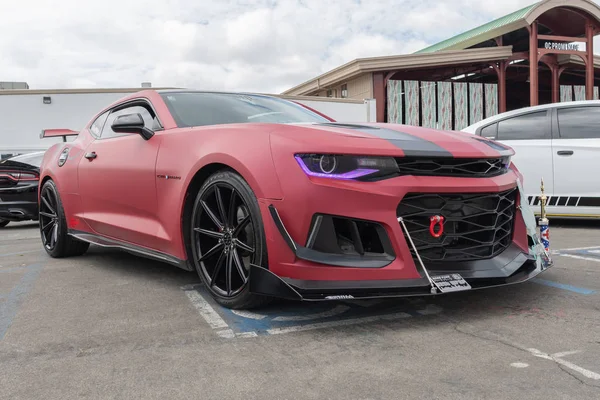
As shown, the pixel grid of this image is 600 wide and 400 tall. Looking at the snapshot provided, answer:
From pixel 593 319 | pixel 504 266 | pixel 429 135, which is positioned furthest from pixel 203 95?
pixel 593 319

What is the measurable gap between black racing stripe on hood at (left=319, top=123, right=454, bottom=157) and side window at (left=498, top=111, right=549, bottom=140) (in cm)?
417

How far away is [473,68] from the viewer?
25859 mm

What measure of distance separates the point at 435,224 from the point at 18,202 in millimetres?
7449

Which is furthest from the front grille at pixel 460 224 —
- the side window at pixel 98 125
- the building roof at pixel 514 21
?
the building roof at pixel 514 21

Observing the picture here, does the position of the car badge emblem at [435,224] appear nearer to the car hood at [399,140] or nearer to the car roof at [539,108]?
the car hood at [399,140]

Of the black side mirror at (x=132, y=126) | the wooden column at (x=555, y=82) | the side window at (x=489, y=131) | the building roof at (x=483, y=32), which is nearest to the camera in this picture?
the black side mirror at (x=132, y=126)

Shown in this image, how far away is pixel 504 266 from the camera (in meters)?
2.86

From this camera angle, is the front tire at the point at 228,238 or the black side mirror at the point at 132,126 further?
the black side mirror at the point at 132,126

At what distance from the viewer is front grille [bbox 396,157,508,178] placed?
107 inches

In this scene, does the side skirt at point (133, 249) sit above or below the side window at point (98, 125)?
below

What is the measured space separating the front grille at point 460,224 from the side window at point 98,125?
3.02 meters

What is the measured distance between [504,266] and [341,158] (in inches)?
41.1

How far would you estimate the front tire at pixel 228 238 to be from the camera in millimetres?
2799

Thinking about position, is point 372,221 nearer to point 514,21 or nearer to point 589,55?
point 514,21
